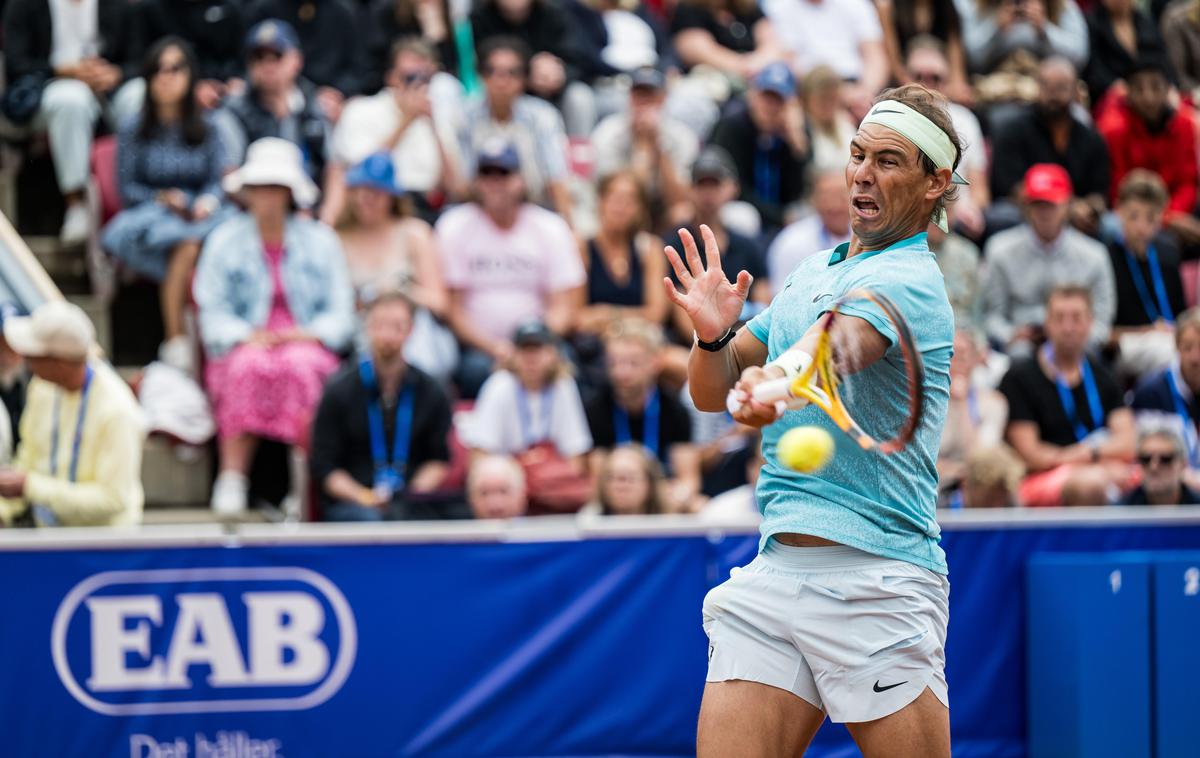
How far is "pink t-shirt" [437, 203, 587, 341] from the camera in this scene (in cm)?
912

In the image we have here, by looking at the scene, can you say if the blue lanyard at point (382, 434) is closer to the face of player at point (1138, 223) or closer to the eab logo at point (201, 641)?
the eab logo at point (201, 641)

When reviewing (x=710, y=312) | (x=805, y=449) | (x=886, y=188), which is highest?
(x=886, y=188)

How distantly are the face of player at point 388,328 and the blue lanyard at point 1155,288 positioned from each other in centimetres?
447

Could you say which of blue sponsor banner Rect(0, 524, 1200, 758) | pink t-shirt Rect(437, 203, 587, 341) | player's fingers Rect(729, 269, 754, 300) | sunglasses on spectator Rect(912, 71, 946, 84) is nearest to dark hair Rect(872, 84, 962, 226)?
player's fingers Rect(729, 269, 754, 300)

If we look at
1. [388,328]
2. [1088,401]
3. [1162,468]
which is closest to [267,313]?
[388,328]

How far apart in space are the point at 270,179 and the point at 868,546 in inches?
222

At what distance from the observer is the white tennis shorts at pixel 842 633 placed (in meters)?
3.58

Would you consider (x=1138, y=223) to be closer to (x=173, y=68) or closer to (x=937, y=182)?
(x=173, y=68)

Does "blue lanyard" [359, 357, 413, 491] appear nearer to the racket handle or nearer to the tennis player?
the tennis player

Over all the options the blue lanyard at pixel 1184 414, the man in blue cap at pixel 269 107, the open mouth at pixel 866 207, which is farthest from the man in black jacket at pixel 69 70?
the open mouth at pixel 866 207

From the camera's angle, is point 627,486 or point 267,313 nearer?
point 627,486

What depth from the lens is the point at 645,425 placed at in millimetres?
8461

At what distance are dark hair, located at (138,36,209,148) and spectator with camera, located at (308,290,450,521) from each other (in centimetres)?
193

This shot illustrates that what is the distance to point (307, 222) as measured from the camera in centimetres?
871
